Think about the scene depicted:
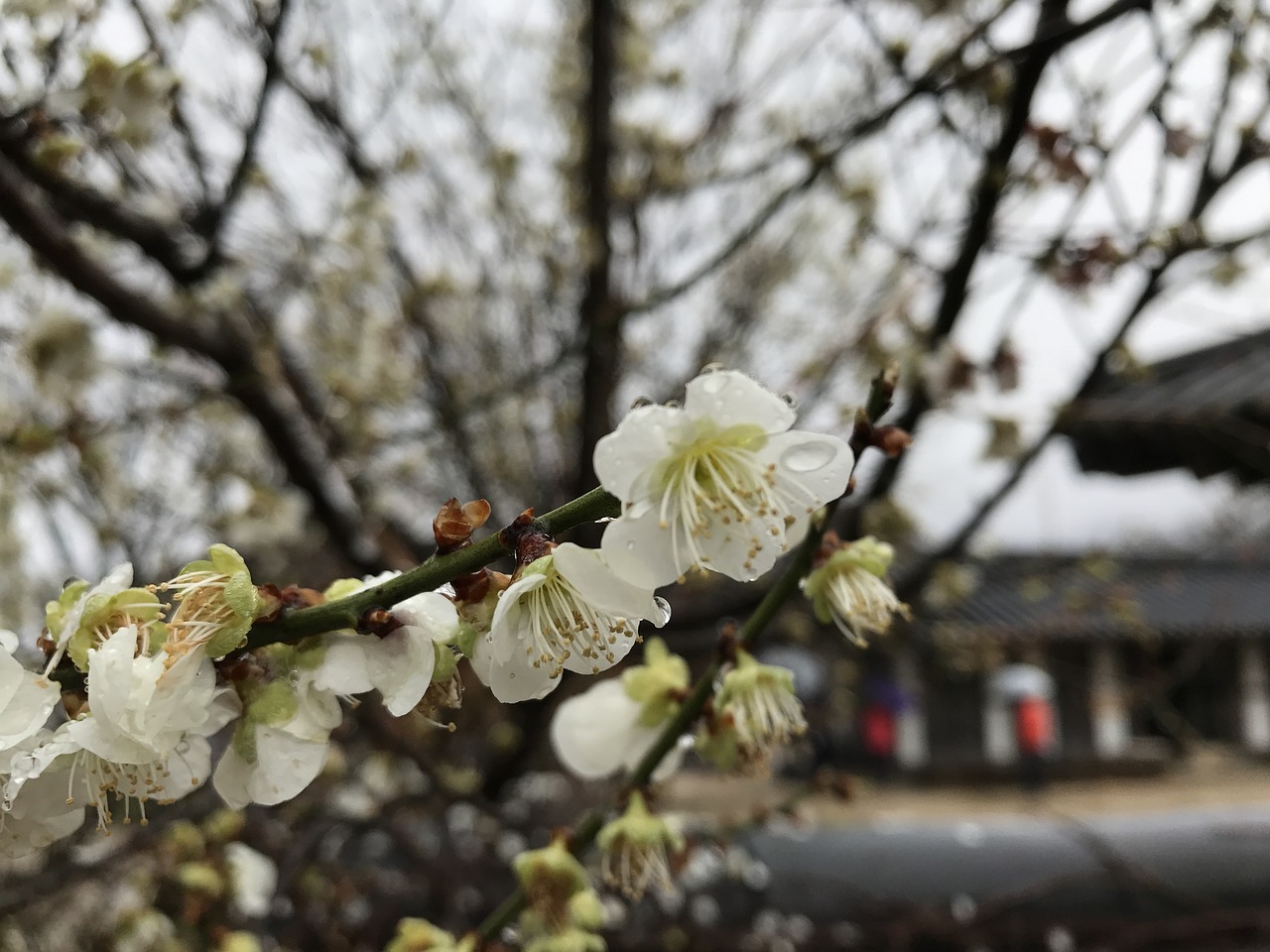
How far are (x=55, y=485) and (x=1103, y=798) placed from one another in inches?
463

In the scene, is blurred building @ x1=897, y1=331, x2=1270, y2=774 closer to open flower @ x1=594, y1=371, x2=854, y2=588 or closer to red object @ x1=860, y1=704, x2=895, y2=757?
red object @ x1=860, y1=704, x2=895, y2=757

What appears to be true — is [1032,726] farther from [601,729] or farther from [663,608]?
[663,608]

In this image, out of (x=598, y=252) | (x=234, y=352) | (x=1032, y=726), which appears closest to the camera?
(x=234, y=352)

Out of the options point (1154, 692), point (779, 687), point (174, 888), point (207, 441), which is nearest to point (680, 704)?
point (779, 687)

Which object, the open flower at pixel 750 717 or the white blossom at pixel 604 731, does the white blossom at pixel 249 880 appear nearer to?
the white blossom at pixel 604 731

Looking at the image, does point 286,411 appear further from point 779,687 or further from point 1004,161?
point 1004,161

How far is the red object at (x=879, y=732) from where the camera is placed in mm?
12797

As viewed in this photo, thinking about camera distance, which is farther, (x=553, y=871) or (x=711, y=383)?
(x=553, y=871)

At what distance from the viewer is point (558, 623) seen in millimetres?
651

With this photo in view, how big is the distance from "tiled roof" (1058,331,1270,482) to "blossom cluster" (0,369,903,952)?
1.92 metres

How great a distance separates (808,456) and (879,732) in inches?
527

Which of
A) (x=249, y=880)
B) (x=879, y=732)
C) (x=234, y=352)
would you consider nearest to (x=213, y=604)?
(x=234, y=352)

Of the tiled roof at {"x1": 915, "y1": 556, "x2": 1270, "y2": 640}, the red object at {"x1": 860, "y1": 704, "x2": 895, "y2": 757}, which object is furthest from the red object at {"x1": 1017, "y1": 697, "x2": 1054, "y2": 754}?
the red object at {"x1": 860, "y1": 704, "x2": 895, "y2": 757}

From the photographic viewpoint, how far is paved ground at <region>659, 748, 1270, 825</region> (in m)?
9.35
